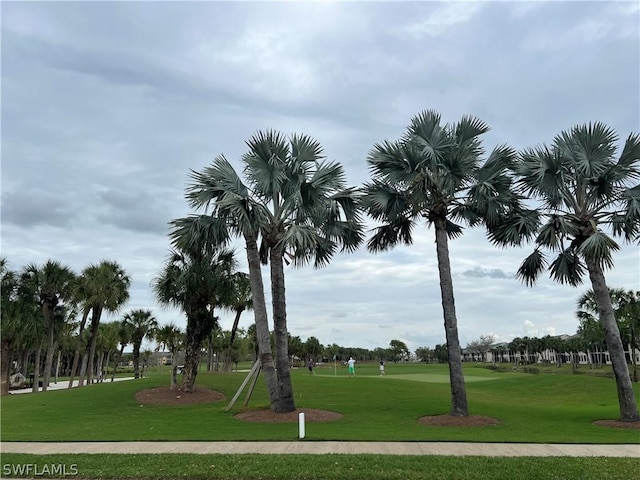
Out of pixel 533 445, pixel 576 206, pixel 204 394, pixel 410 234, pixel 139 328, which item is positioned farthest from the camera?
pixel 139 328

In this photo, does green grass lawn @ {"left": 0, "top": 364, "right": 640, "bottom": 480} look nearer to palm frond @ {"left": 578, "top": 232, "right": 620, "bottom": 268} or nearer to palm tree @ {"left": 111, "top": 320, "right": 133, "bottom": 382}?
palm frond @ {"left": 578, "top": 232, "right": 620, "bottom": 268}

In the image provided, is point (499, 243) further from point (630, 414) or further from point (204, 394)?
point (204, 394)

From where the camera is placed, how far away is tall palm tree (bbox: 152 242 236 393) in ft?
81.7

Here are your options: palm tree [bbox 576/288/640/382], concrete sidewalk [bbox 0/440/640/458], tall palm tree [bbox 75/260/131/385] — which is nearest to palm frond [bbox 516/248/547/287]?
concrete sidewalk [bbox 0/440/640/458]

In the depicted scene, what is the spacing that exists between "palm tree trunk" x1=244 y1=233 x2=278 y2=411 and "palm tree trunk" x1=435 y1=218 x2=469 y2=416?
6654 mm

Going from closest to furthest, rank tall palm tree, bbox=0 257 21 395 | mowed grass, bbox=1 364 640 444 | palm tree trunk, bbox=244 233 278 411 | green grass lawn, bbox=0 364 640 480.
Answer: green grass lawn, bbox=0 364 640 480 < mowed grass, bbox=1 364 640 444 < palm tree trunk, bbox=244 233 278 411 < tall palm tree, bbox=0 257 21 395

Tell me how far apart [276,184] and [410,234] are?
6.21 m

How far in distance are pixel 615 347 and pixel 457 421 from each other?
6246mm

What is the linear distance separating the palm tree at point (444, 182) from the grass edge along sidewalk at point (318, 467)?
750 cm

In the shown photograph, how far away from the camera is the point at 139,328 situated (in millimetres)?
52719

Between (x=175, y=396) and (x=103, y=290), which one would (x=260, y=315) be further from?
(x=103, y=290)

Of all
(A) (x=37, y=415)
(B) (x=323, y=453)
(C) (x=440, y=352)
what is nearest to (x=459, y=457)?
(B) (x=323, y=453)

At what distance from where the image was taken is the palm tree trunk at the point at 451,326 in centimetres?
1692

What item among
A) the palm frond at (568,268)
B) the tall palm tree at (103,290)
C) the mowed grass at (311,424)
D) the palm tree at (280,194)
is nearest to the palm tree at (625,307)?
the mowed grass at (311,424)
